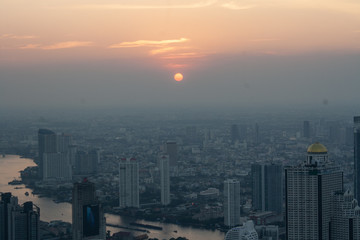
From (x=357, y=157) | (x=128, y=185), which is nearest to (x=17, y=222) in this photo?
(x=128, y=185)

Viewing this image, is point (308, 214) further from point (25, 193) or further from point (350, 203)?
point (25, 193)

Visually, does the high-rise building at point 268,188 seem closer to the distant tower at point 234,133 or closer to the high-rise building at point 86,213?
the high-rise building at point 86,213

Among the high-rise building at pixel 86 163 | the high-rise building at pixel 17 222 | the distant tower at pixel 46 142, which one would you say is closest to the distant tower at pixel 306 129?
the high-rise building at pixel 86 163

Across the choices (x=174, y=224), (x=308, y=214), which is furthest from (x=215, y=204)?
(x=308, y=214)

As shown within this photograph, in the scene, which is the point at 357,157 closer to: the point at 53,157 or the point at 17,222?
the point at 17,222

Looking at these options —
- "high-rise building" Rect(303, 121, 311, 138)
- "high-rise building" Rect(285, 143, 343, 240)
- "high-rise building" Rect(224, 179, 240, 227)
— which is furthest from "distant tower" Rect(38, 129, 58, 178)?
"high-rise building" Rect(285, 143, 343, 240)
